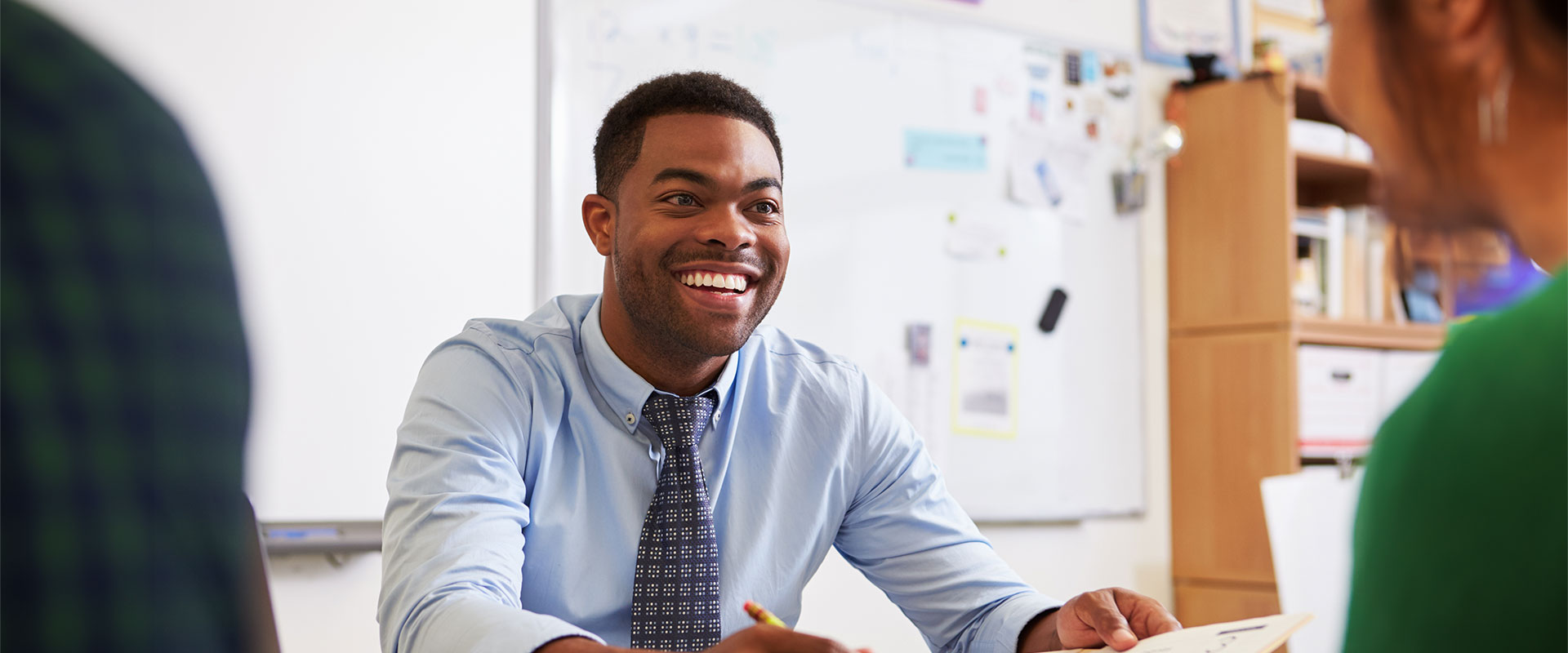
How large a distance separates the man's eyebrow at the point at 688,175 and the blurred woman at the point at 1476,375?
92cm

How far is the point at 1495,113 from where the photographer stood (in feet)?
1.63

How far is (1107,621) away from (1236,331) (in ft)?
6.60

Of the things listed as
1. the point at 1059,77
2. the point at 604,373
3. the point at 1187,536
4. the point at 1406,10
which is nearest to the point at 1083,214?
the point at 1059,77

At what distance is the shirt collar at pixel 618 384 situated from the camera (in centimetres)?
131

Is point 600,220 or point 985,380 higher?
point 600,220

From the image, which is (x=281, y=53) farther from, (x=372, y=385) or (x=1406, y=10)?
(x=1406, y=10)

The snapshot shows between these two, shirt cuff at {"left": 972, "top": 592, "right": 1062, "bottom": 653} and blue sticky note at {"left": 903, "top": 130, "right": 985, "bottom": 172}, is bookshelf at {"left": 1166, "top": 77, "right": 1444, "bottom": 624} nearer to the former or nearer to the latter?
blue sticky note at {"left": 903, "top": 130, "right": 985, "bottom": 172}

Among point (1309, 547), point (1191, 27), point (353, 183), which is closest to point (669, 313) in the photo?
point (353, 183)

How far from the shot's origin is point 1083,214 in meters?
2.92

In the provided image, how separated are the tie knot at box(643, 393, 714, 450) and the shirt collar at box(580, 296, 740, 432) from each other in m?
0.01

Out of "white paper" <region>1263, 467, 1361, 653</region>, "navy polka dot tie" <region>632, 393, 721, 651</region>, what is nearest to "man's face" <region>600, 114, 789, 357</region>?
"navy polka dot tie" <region>632, 393, 721, 651</region>

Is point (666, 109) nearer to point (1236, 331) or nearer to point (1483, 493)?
point (1483, 493)

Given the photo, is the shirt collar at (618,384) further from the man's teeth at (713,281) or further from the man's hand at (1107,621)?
the man's hand at (1107,621)

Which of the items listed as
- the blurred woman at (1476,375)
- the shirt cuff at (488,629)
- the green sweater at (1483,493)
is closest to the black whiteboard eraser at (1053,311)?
the shirt cuff at (488,629)
